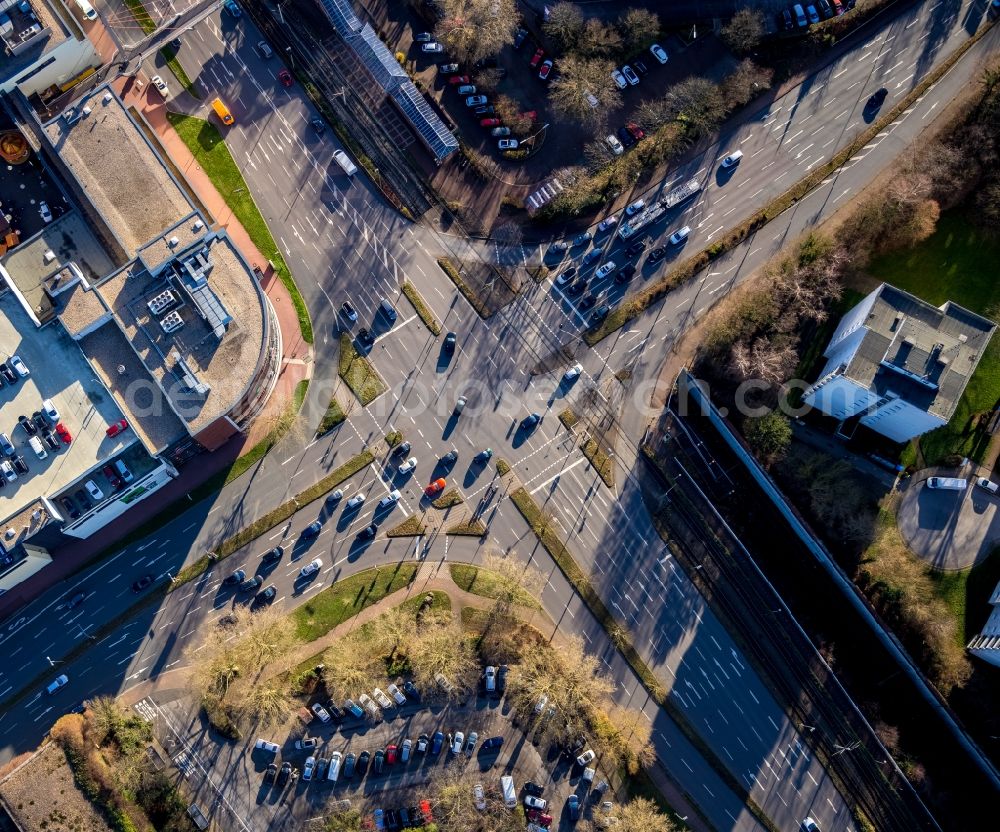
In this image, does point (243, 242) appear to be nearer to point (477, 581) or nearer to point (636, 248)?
point (636, 248)

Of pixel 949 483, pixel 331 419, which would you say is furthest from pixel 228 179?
pixel 949 483

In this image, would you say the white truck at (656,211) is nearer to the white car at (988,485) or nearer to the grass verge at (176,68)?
the white car at (988,485)

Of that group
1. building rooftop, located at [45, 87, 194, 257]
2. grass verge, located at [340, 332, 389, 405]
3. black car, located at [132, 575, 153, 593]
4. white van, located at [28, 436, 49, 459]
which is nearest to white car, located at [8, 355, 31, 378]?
white van, located at [28, 436, 49, 459]

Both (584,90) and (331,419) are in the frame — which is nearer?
(331,419)

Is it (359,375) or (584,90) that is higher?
(584,90)

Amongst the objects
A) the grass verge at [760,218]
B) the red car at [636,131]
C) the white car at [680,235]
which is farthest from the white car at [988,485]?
the red car at [636,131]

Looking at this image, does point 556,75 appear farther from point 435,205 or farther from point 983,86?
point 983,86
